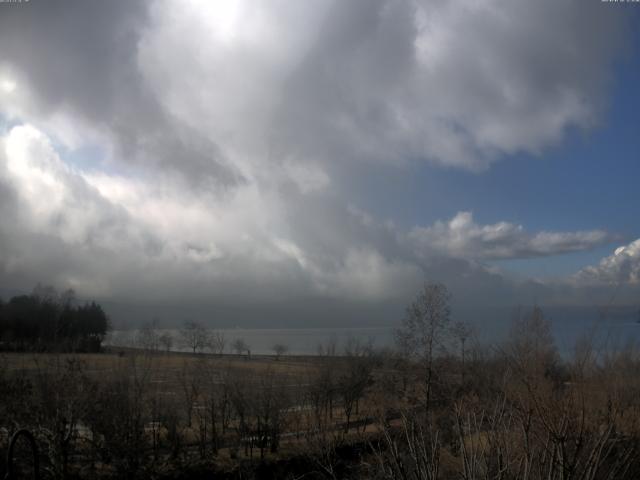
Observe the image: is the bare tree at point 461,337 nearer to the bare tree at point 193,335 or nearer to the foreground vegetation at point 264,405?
the foreground vegetation at point 264,405

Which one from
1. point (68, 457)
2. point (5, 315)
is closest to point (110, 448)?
point (68, 457)

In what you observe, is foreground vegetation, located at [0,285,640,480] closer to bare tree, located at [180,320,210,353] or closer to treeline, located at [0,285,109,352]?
treeline, located at [0,285,109,352]

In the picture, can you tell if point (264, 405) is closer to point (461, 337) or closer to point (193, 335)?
point (461, 337)

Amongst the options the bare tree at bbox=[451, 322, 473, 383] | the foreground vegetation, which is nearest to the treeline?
the foreground vegetation

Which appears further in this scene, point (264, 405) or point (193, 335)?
point (193, 335)

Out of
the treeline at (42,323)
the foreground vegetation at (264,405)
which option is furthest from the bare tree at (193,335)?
the foreground vegetation at (264,405)

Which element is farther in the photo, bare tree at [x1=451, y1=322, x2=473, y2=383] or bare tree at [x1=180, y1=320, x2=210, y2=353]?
bare tree at [x1=180, y1=320, x2=210, y2=353]

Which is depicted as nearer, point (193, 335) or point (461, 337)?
point (461, 337)

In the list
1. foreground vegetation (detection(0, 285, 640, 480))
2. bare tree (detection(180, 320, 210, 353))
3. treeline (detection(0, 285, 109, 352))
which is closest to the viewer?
foreground vegetation (detection(0, 285, 640, 480))

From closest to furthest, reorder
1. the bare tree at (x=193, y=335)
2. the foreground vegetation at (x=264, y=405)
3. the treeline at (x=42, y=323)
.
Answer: the foreground vegetation at (x=264, y=405) < the treeline at (x=42, y=323) < the bare tree at (x=193, y=335)

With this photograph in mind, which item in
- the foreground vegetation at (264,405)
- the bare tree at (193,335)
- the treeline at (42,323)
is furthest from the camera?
the bare tree at (193,335)

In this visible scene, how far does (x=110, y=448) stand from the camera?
3064 centimetres

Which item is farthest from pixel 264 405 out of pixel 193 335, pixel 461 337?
pixel 193 335

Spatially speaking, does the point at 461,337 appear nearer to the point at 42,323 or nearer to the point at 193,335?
the point at 42,323
